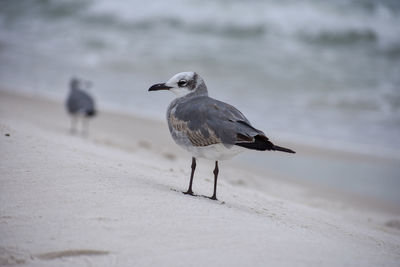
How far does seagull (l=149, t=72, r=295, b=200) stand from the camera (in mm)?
3789

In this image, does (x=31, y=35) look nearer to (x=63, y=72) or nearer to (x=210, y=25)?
(x=63, y=72)

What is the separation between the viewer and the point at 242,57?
16688 millimetres

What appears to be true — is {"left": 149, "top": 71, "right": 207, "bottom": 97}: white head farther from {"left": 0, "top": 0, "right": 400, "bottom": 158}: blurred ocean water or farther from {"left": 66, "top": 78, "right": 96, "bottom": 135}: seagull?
{"left": 0, "top": 0, "right": 400, "bottom": 158}: blurred ocean water

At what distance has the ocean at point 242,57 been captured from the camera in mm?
11422

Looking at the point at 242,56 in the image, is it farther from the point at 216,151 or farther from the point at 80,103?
the point at 216,151

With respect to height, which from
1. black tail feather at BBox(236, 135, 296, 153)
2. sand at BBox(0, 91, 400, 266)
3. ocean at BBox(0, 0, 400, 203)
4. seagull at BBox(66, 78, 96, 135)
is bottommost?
sand at BBox(0, 91, 400, 266)

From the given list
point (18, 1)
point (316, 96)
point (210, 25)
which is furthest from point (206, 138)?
point (18, 1)

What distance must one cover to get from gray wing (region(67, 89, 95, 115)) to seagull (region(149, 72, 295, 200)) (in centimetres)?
536

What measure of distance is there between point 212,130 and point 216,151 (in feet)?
0.58

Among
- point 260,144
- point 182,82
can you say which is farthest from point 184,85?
point 260,144

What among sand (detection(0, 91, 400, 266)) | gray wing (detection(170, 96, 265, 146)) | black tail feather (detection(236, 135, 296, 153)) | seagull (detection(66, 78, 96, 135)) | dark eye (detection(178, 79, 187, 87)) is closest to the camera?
sand (detection(0, 91, 400, 266))

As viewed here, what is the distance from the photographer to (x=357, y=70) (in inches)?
623

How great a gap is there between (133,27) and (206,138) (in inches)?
678

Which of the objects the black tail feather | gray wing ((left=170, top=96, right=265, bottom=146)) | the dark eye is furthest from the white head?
the black tail feather
